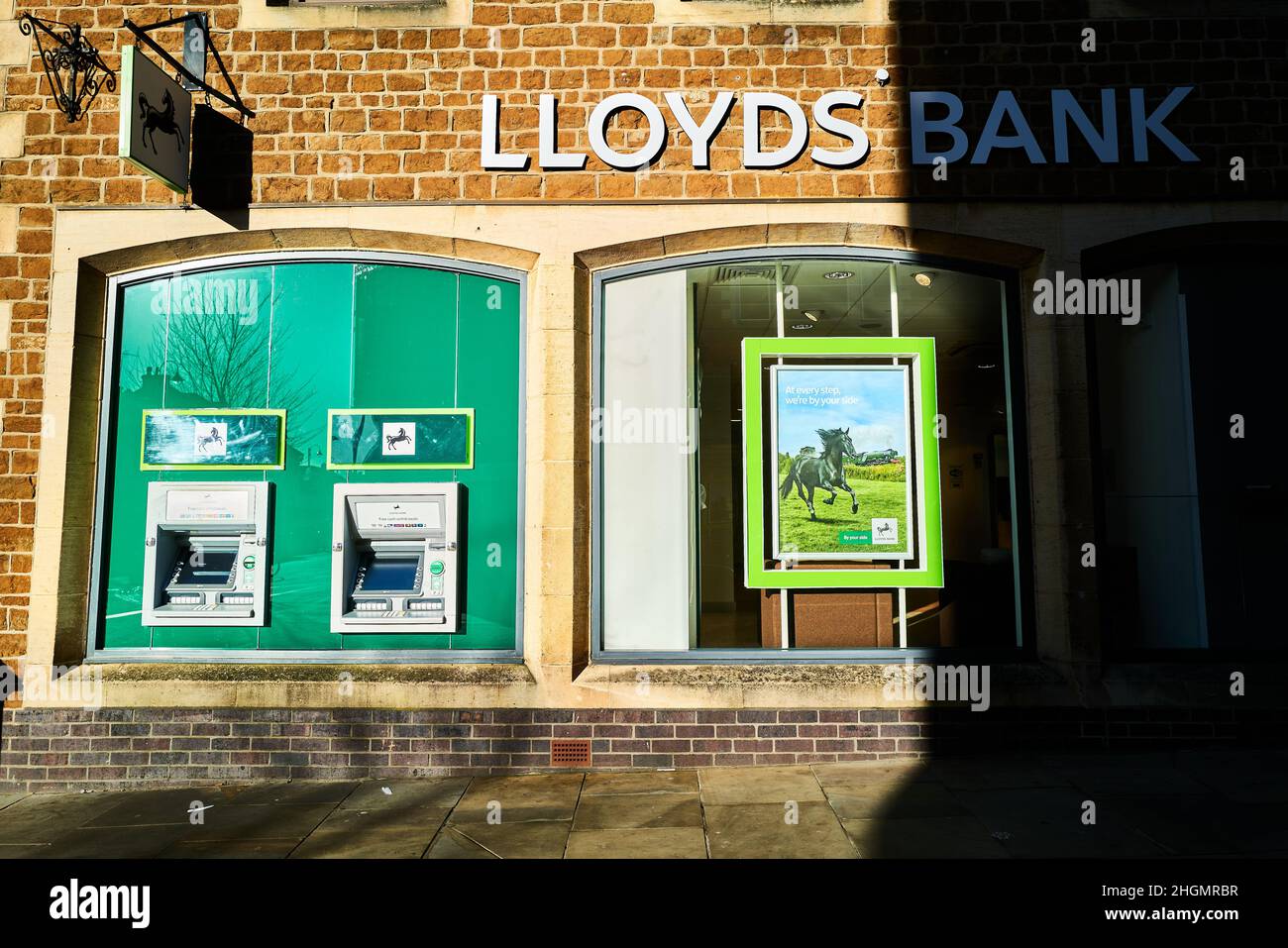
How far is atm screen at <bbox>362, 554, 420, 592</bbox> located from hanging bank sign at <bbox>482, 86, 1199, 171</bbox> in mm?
3021

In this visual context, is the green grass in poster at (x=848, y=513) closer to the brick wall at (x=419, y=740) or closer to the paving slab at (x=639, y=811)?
the brick wall at (x=419, y=740)

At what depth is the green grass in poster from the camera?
257 inches

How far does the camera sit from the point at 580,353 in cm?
652

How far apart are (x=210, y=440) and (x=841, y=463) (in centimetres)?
475

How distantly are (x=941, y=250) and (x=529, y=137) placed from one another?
324 centimetres

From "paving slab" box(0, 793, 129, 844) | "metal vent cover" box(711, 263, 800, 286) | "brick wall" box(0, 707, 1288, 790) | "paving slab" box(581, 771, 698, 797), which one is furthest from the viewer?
"metal vent cover" box(711, 263, 800, 286)

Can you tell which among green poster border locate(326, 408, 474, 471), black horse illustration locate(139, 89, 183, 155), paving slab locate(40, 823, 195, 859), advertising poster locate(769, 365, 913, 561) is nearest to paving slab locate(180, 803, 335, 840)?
paving slab locate(40, 823, 195, 859)

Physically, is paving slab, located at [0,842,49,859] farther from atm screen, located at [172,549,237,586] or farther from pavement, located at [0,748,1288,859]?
atm screen, located at [172,549,237,586]

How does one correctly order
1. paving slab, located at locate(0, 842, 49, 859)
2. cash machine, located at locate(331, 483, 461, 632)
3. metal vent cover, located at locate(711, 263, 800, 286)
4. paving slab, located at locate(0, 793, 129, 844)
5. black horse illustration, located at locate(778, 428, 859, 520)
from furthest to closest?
metal vent cover, located at locate(711, 263, 800, 286) < black horse illustration, located at locate(778, 428, 859, 520) < cash machine, located at locate(331, 483, 461, 632) < paving slab, located at locate(0, 793, 129, 844) < paving slab, located at locate(0, 842, 49, 859)

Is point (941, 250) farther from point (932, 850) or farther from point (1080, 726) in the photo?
point (932, 850)

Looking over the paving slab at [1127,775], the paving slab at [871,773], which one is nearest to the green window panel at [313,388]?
the paving slab at [871,773]

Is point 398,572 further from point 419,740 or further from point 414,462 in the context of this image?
point 419,740

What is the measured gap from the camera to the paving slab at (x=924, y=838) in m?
4.46

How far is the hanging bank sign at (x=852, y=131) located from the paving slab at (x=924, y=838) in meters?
4.56
